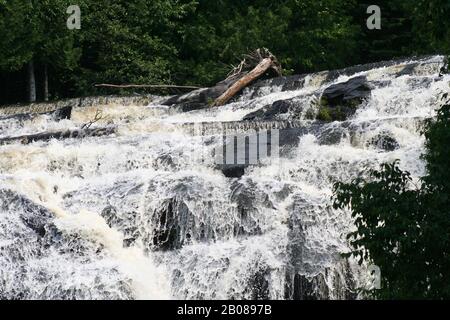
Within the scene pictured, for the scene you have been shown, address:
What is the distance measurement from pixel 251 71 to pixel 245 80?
0.80 meters

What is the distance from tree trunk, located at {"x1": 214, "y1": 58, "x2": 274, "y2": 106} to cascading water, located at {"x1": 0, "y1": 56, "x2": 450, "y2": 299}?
6316 millimetres

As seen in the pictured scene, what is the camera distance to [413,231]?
10.1m

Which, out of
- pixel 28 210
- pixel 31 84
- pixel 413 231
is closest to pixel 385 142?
pixel 28 210

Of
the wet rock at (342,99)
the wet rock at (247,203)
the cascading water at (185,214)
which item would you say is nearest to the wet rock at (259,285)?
the cascading water at (185,214)

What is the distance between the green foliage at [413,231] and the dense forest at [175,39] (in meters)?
25.1

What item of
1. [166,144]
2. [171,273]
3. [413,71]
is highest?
[413,71]

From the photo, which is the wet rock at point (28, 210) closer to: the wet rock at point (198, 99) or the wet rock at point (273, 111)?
the wet rock at point (273, 111)

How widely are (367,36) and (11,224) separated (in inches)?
1077

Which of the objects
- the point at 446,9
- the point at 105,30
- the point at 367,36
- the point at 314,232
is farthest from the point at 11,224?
the point at 367,36

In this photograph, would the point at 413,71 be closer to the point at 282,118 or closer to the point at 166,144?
the point at 282,118

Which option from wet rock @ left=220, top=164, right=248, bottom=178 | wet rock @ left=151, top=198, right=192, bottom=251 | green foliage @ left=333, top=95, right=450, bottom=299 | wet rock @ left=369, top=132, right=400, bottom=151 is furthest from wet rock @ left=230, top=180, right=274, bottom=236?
green foliage @ left=333, top=95, right=450, bottom=299

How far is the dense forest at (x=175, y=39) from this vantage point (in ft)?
115

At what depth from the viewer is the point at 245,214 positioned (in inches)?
622

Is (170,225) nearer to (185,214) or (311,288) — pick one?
(185,214)
